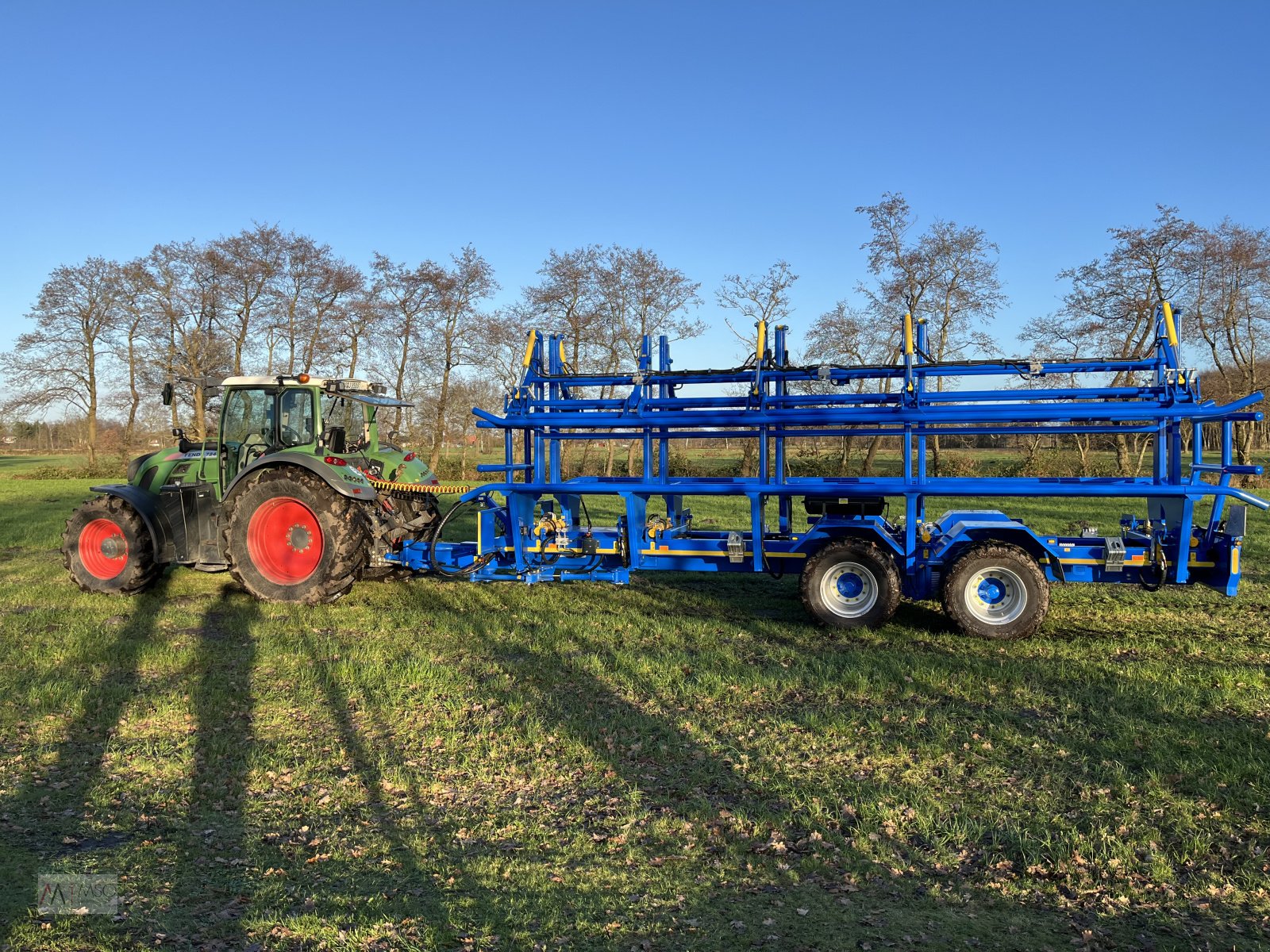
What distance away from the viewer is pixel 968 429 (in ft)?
26.1

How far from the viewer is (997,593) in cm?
743

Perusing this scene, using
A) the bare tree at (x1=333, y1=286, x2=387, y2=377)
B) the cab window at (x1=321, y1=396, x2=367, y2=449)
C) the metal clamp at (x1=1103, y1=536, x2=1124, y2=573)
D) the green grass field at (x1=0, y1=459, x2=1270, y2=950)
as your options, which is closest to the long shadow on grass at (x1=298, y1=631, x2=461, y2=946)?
the green grass field at (x1=0, y1=459, x2=1270, y2=950)

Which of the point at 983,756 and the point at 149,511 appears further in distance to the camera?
the point at 149,511

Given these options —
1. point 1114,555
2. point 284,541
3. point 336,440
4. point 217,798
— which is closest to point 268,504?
point 284,541

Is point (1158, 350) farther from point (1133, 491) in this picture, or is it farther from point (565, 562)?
point (565, 562)

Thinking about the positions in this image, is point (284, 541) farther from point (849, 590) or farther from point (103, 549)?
point (849, 590)

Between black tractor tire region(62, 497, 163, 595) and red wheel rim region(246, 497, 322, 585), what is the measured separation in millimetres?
1451

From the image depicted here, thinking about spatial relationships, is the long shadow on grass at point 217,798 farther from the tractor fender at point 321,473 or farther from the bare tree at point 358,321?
the bare tree at point 358,321

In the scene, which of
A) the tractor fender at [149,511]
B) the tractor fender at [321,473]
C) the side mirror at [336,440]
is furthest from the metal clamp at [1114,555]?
the tractor fender at [149,511]

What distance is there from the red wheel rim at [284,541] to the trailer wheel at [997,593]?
6198 millimetres

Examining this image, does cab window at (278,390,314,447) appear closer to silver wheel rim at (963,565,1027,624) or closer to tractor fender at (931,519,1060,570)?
tractor fender at (931,519,1060,570)

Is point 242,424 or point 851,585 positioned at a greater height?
point 242,424

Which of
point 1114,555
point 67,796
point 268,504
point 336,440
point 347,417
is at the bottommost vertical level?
point 67,796

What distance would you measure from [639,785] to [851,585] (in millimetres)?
3878
